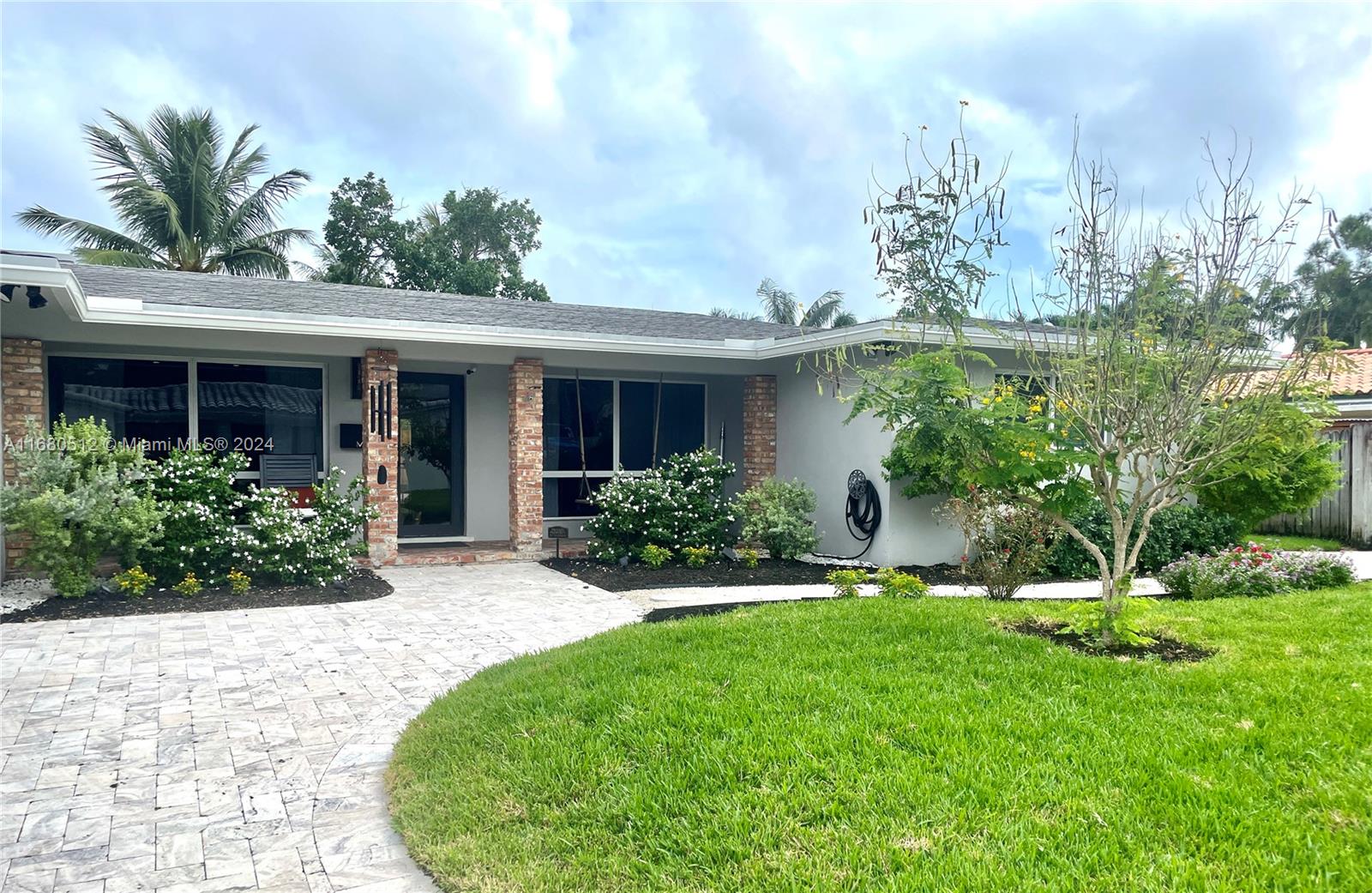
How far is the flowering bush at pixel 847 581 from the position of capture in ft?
25.0

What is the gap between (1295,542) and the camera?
12.5 meters

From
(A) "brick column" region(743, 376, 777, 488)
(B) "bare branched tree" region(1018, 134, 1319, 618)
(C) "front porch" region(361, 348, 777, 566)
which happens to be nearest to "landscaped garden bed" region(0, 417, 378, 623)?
(C) "front porch" region(361, 348, 777, 566)

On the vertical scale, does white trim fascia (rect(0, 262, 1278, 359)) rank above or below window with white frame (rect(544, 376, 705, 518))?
above

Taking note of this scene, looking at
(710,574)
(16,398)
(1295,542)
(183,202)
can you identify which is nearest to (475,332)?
(710,574)

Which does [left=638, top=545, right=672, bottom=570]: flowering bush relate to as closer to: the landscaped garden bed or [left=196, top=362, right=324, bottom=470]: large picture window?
the landscaped garden bed

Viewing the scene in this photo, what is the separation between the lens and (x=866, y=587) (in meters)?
8.67

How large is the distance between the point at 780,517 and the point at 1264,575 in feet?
16.1

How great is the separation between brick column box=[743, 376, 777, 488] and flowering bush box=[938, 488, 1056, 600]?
4005mm

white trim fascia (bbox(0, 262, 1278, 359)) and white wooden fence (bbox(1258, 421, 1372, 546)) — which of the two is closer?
white trim fascia (bbox(0, 262, 1278, 359))

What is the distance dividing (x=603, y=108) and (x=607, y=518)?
24.5ft

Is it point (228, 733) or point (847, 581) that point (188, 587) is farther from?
point (847, 581)

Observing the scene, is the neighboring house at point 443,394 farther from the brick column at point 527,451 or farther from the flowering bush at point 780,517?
the flowering bush at point 780,517

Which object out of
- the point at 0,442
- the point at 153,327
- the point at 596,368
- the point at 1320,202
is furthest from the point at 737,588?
the point at 0,442

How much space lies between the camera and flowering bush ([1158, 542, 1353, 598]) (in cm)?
791
